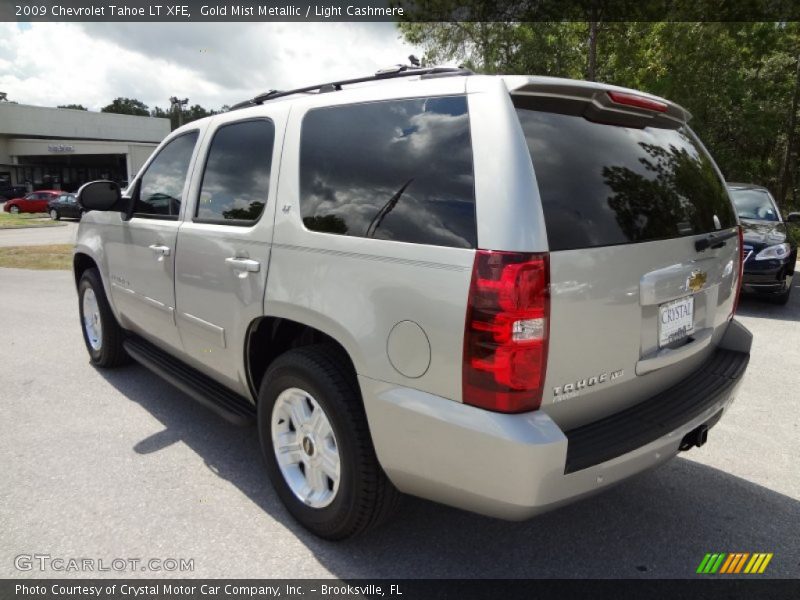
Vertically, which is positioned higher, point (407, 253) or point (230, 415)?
point (407, 253)

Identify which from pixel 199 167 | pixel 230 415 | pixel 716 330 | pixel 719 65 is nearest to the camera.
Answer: pixel 716 330

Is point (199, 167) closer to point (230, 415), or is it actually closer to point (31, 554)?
point (230, 415)

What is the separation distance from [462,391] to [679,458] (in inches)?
88.4

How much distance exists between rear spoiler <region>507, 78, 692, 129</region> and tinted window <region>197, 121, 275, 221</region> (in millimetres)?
1400

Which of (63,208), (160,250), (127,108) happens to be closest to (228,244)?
(160,250)

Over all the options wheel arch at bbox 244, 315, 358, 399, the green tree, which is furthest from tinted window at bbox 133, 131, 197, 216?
the green tree

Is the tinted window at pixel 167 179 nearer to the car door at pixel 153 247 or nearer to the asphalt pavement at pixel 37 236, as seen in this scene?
the car door at pixel 153 247

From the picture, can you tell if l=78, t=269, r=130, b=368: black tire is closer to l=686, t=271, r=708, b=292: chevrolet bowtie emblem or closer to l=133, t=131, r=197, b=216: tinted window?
l=133, t=131, r=197, b=216: tinted window

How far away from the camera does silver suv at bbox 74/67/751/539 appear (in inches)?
76.4

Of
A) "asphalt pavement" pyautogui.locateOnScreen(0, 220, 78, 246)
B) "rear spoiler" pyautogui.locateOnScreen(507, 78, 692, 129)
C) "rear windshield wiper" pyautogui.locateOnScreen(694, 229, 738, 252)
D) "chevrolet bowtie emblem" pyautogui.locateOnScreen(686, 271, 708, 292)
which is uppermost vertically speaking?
"rear spoiler" pyautogui.locateOnScreen(507, 78, 692, 129)

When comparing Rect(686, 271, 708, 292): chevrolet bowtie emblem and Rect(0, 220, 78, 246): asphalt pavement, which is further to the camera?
Rect(0, 220, 78, 246): asphalt pavement

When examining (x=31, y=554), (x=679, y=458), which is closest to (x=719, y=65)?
(x=679, y=458)

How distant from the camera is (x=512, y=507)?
1.98m

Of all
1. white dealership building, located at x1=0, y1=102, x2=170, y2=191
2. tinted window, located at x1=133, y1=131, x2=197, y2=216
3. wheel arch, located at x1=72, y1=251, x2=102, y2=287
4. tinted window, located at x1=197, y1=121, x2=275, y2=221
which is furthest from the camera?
white dealership building, located at x1=0, y1=102, x2=170, y2=191
